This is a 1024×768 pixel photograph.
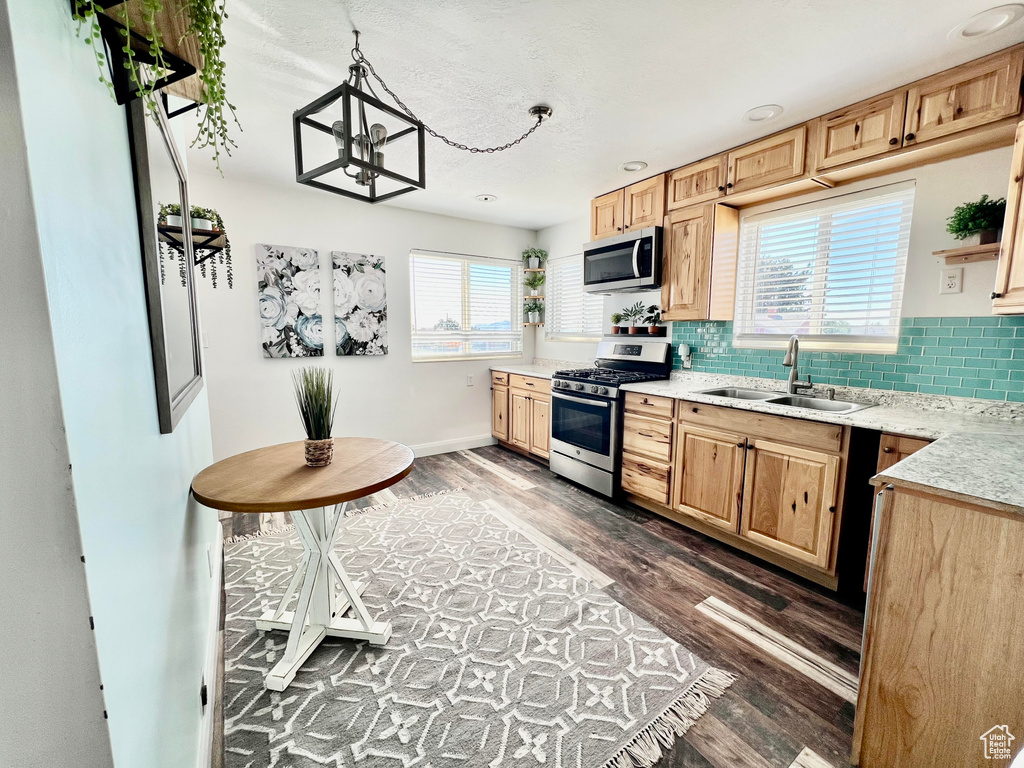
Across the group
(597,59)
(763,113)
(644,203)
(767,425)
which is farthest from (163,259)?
(644,203)

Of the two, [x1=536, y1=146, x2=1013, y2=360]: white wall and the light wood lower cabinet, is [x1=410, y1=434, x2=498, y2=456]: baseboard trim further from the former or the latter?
[x1=536, y1=146, x2=1013, y2=360]: white wall

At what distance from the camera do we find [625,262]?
3367 millimetres

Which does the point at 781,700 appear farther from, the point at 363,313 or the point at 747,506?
the point at 363,313

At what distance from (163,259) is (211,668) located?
1.45 meters

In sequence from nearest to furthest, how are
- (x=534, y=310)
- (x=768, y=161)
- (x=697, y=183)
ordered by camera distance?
(x=768, y=161)
(x=697, y=183)
(x=534, y=310)

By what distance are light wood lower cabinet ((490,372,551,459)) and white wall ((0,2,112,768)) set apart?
139 inches

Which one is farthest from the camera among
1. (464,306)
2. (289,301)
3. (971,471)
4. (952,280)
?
(464,306)

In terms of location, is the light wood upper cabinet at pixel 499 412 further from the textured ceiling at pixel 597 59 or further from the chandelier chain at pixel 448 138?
the textured ceiling at pixel 597 59

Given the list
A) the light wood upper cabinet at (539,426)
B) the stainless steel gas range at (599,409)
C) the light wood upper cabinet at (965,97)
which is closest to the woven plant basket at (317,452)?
the stainless steel gas range at (599,409)

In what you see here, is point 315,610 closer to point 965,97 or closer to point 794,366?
point 794,366

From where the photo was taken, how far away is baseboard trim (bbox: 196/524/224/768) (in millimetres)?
1260

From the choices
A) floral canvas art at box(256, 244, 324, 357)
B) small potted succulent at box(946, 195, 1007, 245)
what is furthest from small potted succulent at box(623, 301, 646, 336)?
floral canvas art at box(256, 244, 324, 357)

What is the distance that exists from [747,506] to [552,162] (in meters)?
2.60

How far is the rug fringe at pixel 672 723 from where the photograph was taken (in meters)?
1.32
